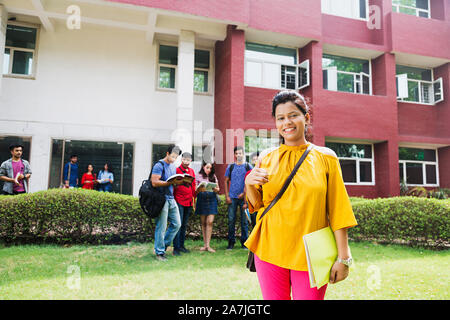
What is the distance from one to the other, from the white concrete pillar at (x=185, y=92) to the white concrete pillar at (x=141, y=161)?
5.00ft

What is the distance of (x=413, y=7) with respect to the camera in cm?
1303

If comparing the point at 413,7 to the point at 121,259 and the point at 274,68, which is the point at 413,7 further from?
the point at 121,259

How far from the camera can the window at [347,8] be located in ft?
39.2

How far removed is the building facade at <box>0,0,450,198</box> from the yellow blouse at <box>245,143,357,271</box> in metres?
7.65

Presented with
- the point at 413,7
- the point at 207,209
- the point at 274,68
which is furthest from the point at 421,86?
the point at 207,209

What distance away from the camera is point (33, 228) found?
582 centimetres

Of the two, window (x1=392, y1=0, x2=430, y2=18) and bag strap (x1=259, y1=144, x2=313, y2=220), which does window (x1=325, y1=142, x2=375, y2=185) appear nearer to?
window (x1=392, y1=0, x2=430, y2=18)

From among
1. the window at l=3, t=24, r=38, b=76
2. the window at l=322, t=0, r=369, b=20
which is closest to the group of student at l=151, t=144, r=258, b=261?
the window at l=3, t=24, r=38, b=76

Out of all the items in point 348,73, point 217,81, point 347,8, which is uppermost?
point 347,8

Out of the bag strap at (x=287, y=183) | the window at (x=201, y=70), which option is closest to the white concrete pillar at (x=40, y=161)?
the window at (x=201, y=70)

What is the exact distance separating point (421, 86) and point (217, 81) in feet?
29.0

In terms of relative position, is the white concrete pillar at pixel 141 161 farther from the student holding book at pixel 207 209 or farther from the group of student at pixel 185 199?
the student holding book at pixel 207 209
